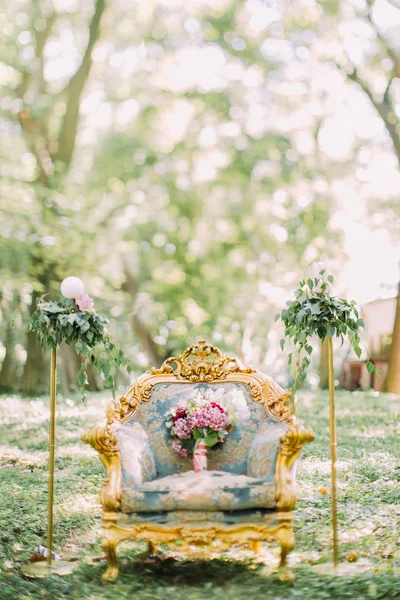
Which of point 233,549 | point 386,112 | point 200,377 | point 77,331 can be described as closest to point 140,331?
point 386,112

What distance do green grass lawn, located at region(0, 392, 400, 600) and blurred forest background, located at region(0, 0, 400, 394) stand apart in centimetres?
455

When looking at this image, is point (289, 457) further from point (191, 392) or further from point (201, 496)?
point (191, 392)

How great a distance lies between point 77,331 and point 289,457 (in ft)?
5.16

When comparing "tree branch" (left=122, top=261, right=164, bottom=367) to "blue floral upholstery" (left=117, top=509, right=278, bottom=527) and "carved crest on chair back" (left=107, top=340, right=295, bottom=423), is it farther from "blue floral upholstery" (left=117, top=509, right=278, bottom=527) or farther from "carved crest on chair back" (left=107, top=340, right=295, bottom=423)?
"blue floral upholstery" (left=117, top=509, right=278, bottom=527)

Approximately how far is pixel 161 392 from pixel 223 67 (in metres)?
11.2

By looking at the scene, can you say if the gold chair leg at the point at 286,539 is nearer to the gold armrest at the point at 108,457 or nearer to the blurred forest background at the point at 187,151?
the gold armrest at the point at 108,457

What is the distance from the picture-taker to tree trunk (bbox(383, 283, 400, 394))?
11023 mm

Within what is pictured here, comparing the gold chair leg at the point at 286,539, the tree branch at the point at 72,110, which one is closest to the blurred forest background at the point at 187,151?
the tree branch at the point at 72,110

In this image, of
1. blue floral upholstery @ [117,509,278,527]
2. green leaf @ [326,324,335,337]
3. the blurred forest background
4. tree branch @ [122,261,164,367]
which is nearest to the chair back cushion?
blue floral upholstery @ [117,509,278,527]

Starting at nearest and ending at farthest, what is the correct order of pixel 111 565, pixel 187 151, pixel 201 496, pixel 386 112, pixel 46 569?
pixel 201 496
pixel 111 565
pixel 46 569
pixel 386 112
pixel 187 151

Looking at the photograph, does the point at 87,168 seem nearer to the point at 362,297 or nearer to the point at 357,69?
the point at 357,69

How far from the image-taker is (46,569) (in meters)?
3.91

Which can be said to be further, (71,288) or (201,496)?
(71,288)

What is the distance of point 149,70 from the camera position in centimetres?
1484
